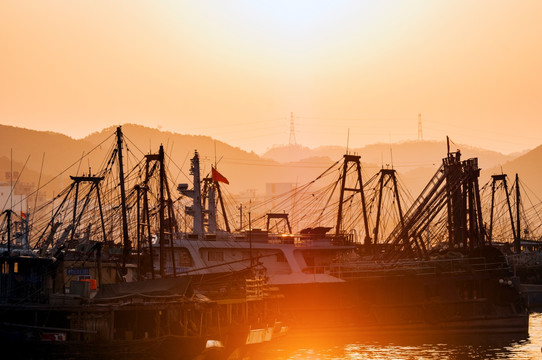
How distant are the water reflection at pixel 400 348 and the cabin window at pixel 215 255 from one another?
7.98m

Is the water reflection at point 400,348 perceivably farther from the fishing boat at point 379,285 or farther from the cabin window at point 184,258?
the cabin window at point 184,258

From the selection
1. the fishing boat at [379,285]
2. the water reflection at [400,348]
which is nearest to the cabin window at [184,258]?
the fishing boat at [379,285]

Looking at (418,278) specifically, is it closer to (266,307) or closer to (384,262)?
(384,262)

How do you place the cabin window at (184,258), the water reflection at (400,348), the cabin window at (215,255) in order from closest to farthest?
the water reflection at (400,348)
the cabin window at (184,258)
the cabin window at (215,255)

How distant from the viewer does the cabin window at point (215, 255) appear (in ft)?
199

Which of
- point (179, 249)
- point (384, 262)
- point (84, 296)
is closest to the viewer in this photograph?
point (84, 296)

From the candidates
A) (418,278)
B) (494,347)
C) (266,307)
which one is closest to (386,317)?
(418,278)

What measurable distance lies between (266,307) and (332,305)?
39.0 feet

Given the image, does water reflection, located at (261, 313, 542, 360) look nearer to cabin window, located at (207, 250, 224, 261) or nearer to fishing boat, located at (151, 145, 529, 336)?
fishing boat, located at (151, 145, 529, 336)

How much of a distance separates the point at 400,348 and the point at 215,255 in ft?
51.3

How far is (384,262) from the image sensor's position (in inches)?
2569

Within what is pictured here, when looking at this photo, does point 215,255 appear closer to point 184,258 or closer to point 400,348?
point 184,258

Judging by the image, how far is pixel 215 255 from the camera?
200 ft

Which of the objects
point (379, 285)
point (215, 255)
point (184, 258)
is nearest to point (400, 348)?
point (379, 285)
